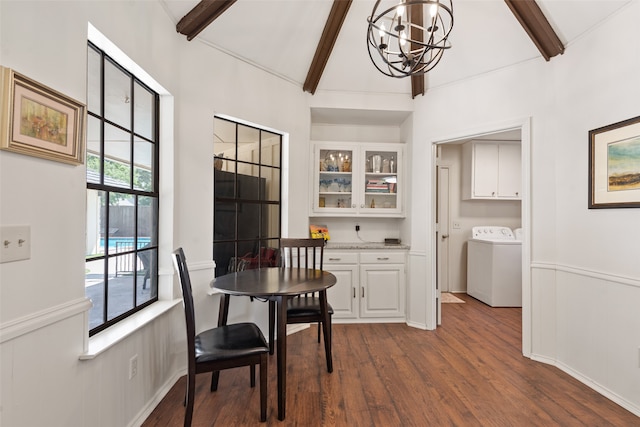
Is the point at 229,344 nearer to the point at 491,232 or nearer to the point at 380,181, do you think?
the point at 380,181

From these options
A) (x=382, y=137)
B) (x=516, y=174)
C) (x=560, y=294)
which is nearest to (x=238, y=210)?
(x=382, y=137)

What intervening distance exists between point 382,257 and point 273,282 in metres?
1.79

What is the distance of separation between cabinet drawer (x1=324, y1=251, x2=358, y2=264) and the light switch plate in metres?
2.66

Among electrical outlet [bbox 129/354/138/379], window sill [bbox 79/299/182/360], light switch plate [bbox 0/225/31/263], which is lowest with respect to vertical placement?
electrical outlet [bbox 129/354/138/379]

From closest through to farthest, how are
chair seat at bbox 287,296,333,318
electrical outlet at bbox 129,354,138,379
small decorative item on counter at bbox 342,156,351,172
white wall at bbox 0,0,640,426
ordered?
white wall at bbox 0,0,640,426 → electrical outlet at bbox 129,354,138,379 → chair seat at bbox 287,296,333,318 → small decorative item on counter at bbox 342,156,351,172

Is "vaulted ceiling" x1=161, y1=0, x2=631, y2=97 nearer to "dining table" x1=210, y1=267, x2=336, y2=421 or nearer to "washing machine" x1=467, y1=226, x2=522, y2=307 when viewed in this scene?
"dining table" x1=210, y1=267, x2=336, y2=421

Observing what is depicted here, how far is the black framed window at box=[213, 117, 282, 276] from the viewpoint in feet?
8.93

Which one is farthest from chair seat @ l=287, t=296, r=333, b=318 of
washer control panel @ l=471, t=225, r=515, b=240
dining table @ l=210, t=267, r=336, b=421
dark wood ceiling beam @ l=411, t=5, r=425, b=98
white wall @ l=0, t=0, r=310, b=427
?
washer control panel @ l=471, t=225, r=515, b=240

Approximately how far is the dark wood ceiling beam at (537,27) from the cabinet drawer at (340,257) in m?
2.54

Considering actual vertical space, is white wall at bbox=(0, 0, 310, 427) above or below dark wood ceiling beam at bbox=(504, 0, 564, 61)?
below

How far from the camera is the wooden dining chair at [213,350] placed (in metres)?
1.63

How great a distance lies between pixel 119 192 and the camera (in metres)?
1.79

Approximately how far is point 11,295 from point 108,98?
3.77ft

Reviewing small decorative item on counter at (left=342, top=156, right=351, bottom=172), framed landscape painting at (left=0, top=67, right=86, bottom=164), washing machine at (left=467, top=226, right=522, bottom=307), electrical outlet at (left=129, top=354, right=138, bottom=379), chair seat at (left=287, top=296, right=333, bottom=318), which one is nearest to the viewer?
framed landscape painting at (left=0, top=67, right=86, bottom=164)
